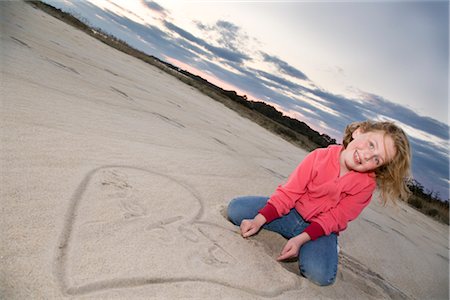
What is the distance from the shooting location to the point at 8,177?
1.62 m

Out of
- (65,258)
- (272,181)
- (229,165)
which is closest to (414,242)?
(272,181)

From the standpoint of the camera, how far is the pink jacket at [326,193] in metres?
2.16

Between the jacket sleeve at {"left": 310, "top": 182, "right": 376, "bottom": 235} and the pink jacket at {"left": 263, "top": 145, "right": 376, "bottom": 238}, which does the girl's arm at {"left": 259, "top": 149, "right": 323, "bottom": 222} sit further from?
the jacket sleeve at {"left": 310, "top": 182, "right": 376, "bottom": 235}

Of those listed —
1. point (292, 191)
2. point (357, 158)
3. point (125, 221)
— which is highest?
point (357, 158)

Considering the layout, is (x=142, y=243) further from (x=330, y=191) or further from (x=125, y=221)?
(x=330, y=191)

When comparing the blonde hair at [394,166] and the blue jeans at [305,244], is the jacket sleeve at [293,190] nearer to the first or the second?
the blue jeans at [305,244]

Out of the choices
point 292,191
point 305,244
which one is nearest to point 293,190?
point 292,191

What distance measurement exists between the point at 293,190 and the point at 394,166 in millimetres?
604

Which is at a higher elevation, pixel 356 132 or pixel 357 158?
pixel 356 132

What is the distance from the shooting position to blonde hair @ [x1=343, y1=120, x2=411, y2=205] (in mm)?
2119

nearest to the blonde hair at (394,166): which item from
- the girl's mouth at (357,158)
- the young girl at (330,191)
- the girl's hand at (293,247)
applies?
the young girl at (330,191)

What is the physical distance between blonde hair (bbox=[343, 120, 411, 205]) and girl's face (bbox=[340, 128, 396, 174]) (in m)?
0.04

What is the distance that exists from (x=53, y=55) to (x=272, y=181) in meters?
3.32

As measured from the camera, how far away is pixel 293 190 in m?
2.19
